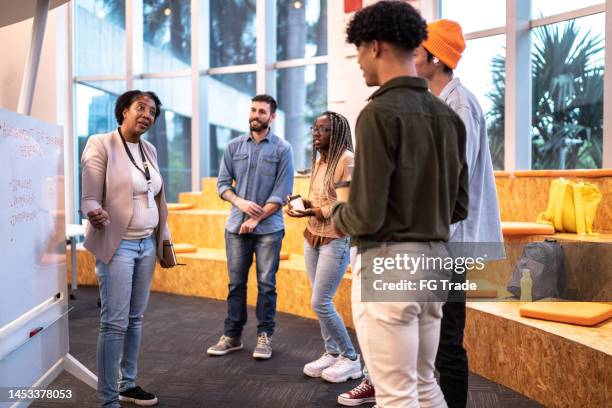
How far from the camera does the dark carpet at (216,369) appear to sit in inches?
110

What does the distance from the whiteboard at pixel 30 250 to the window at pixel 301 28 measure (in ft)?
15.2

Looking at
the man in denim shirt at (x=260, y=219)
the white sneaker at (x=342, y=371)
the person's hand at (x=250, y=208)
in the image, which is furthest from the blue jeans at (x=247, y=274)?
the white sneaker at (x=342, y=371)

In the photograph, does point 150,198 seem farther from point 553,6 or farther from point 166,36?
point 166,36

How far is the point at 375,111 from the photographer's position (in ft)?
4.36

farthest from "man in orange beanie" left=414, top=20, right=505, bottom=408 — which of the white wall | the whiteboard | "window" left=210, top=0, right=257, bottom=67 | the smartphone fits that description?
the white wall

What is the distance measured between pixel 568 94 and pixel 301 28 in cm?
325

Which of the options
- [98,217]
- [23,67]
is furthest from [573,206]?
[23,67]

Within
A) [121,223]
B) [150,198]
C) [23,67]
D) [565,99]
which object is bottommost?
[121,223]

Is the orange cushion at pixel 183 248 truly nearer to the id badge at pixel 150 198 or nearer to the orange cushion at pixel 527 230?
the id badge at pixel 150 198

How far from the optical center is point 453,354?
1935 mm

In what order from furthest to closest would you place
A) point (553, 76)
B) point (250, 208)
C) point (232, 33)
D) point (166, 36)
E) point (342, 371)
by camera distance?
point (166, 36) → point (232, 33) → point (553, 76) → point (250, 208) → point (342, 371)

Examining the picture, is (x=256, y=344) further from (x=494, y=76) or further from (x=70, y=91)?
(x=70, y=91)

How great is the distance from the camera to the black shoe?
2.72 meters

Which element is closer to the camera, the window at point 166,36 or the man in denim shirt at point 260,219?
the man in denim shirt at point 260,219
